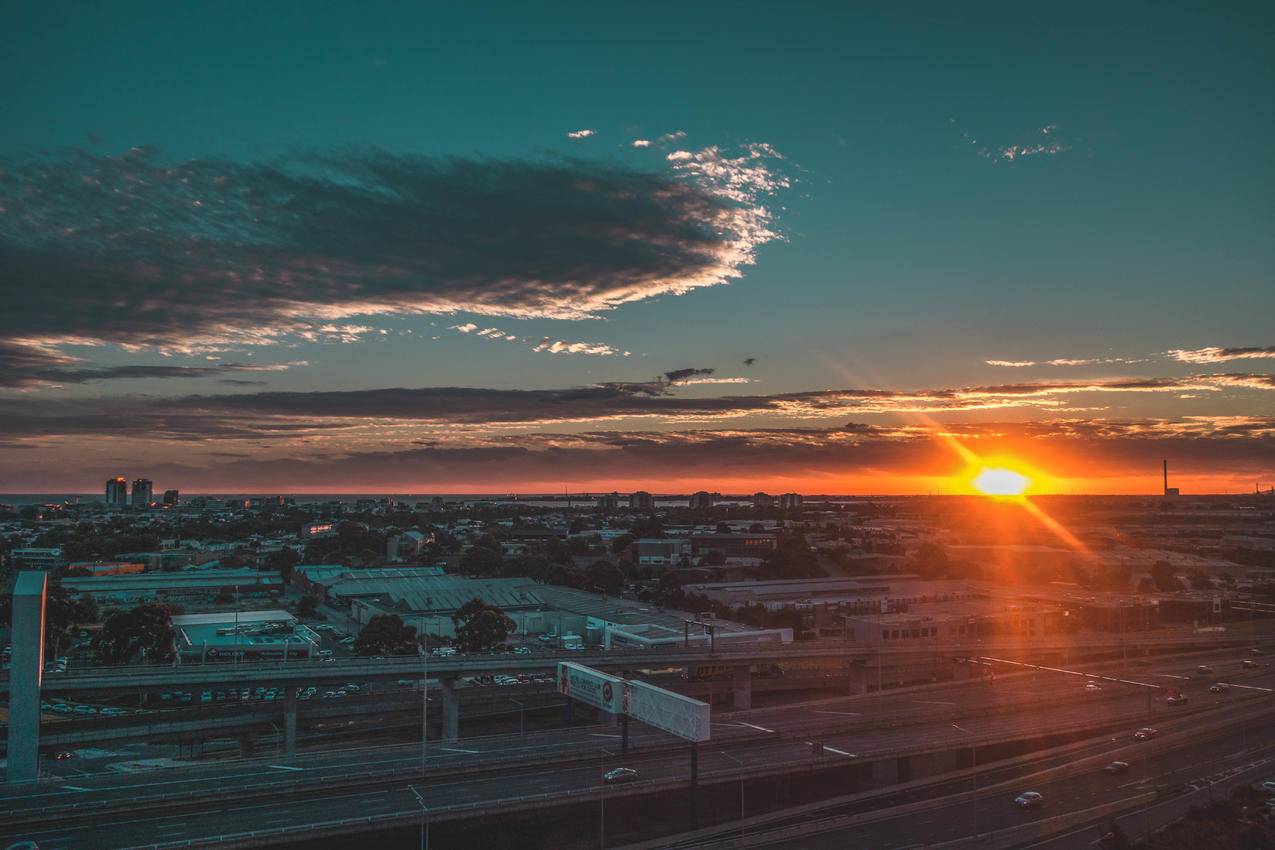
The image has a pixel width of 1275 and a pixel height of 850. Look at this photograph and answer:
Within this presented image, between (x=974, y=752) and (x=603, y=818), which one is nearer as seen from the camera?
(x=603, y=818)

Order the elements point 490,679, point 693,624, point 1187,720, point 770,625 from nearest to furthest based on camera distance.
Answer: point 1187,720
point 490,679
point 693,624
point 770,625

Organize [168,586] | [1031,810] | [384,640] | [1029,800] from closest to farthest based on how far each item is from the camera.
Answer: [1031,810]
[1029,800]
[384,640]
[168,586]

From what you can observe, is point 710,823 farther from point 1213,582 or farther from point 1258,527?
point 1258,527

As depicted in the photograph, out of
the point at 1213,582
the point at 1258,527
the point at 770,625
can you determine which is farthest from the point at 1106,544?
the point at 770,625

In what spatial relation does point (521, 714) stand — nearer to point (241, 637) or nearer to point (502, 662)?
point (502, 662)

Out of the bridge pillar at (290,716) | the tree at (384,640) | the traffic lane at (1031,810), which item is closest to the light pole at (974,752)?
the traffic lane at (1031,810)

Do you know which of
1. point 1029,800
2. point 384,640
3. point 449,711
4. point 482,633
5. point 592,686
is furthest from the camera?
point 482,633

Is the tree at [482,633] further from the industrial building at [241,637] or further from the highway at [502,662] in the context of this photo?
the highway at [502,662]

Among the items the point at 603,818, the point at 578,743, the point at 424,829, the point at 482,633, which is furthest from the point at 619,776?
the point at 482,633
